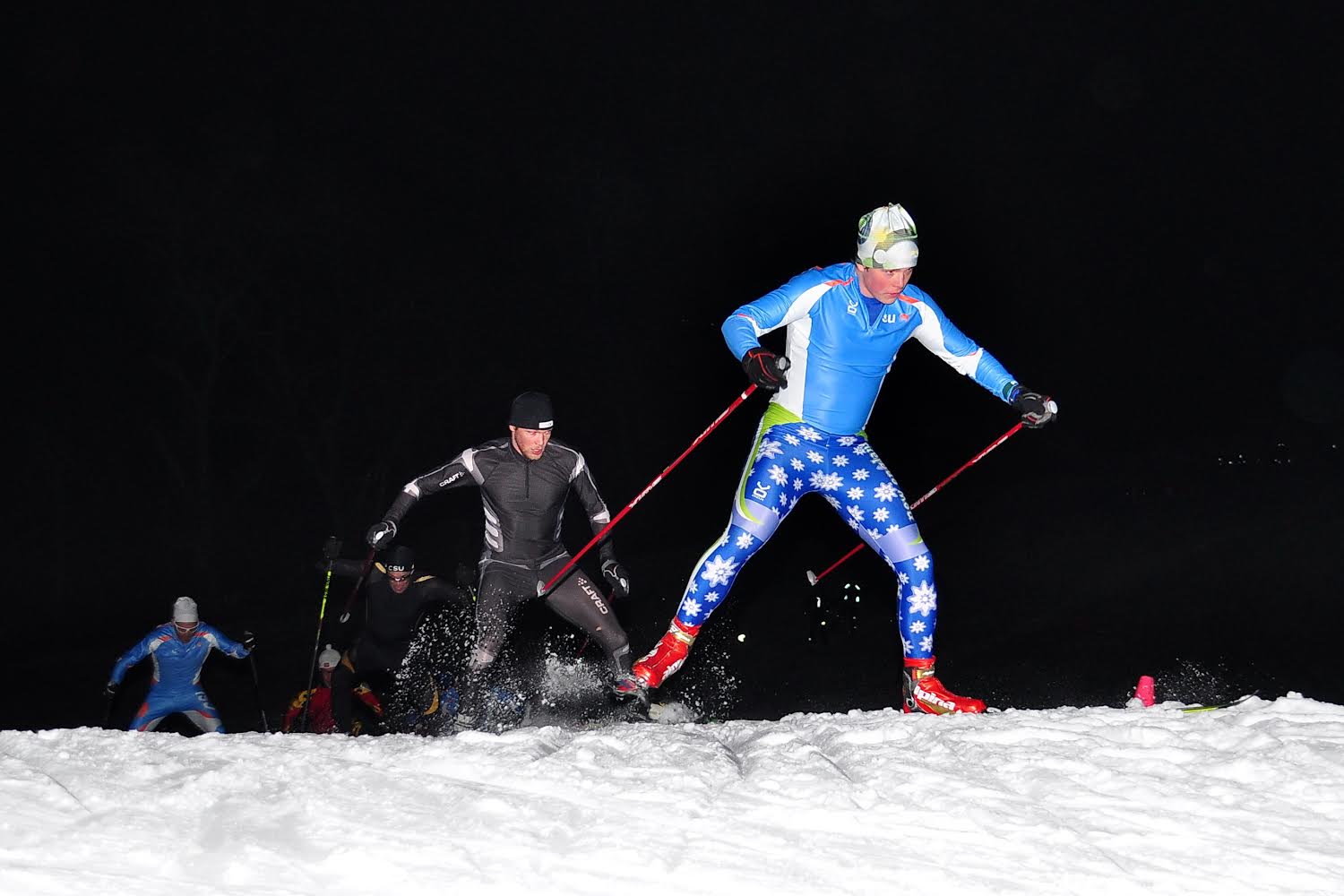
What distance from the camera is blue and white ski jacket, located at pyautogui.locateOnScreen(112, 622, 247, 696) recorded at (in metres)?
6.12

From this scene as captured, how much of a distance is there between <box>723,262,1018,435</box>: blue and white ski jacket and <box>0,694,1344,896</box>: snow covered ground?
1.25 m

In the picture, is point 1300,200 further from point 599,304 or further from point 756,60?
point 599,304

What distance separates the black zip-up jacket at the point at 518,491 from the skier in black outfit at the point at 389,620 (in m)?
1.17

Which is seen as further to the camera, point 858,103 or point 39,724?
point 858,103

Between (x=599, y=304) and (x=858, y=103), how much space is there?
384 cm

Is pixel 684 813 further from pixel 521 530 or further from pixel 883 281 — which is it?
pixel 521 530

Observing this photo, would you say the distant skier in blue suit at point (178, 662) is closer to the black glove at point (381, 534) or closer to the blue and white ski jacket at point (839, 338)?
the black glove at point (381, 534)

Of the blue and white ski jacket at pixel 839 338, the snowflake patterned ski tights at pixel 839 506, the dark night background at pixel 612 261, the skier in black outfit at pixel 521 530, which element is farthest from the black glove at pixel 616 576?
the dark night background at pixel 612 261

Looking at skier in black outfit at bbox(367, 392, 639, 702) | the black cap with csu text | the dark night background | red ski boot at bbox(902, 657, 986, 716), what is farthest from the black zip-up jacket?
the dark night background

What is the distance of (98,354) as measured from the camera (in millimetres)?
12633

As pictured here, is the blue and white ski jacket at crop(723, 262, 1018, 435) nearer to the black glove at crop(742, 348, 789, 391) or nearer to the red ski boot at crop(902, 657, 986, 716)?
the black glove at crop(742, 348, 789, 391)

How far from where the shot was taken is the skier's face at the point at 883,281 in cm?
421

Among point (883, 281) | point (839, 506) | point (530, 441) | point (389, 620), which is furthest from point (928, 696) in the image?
point (389, 620)

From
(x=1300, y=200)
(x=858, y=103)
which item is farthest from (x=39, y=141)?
(x=1300, y=200)
